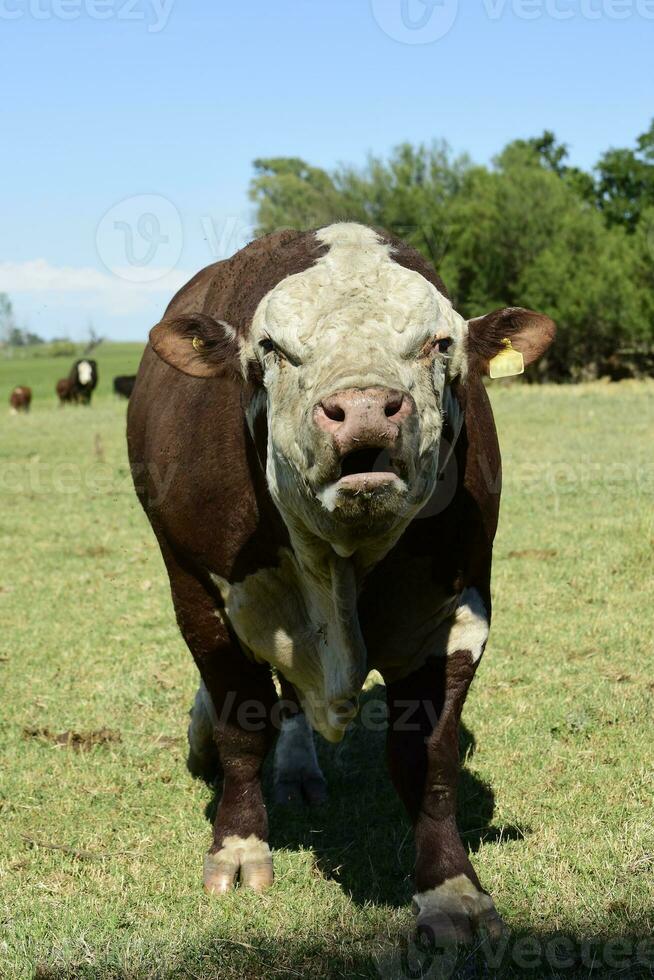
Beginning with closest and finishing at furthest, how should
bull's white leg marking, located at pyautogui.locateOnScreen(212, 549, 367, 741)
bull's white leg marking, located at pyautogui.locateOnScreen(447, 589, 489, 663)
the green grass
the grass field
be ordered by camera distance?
the grass field < bull's white leg marking, located at pyautogui.locateOnScreen(212, 549, 367, 741) < bull's white leg marking, located at pyautogui.locateOnScreen(447, 589, 489, 663) < the green grass

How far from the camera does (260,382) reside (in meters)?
3.35

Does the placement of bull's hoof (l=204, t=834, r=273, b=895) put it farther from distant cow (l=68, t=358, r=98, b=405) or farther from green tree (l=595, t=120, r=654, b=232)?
green tree (l=595, t=120, r=654, b=232)

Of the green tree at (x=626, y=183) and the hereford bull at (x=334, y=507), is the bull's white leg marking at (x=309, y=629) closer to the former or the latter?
the hereford bull at (x=334, y=507)

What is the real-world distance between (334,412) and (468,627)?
1322 millimetres

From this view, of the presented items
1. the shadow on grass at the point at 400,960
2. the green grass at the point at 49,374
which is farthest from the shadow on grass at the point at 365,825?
the green grass at the point at 49,374

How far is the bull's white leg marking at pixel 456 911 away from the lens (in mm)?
3262

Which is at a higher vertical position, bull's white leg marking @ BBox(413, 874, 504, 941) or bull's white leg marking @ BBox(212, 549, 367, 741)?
bull's white leg marking @ BBox(212, 549, 367, 741)

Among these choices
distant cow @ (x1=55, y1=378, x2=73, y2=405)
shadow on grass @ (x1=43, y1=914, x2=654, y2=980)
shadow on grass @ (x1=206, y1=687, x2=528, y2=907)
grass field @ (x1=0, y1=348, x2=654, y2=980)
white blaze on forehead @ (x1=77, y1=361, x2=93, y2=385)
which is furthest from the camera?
distant cow @ (x1=55, y1=378, x2=73, y2=405)

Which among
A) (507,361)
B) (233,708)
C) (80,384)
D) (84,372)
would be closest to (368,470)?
(507,361)

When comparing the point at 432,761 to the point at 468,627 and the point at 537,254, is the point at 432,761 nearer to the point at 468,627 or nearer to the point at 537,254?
the point at 468,627

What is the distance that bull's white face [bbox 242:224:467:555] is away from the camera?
267cm

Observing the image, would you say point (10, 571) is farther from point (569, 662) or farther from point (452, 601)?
point (452, 601)

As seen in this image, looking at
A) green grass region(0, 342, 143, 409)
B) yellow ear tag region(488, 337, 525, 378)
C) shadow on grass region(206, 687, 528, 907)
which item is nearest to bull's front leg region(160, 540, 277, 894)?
shadow on grass region(206, 687, 528, 907)

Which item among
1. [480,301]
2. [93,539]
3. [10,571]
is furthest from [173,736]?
[480,301]
